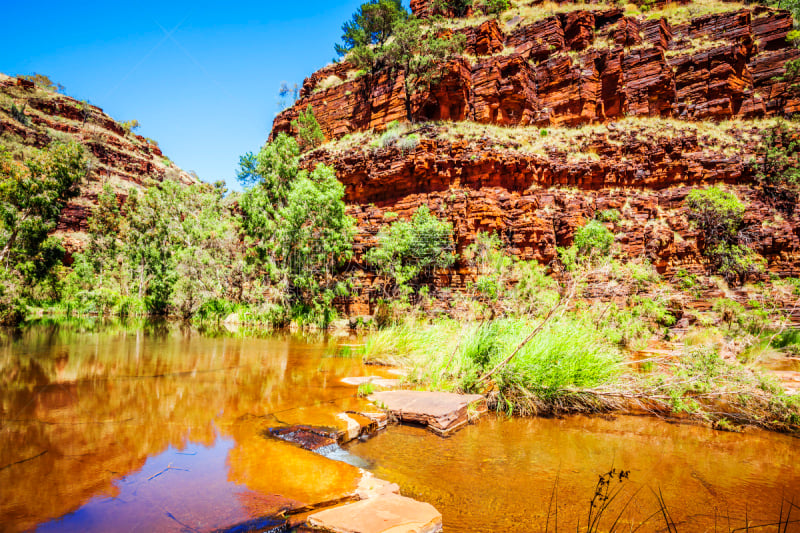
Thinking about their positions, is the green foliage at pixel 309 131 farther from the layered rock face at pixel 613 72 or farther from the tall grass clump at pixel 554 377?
the tall grass clump at pixel 554 377

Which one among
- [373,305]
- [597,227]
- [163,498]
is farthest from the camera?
[373,305]

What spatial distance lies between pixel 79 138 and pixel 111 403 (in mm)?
70257

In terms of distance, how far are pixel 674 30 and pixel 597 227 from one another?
23312mm

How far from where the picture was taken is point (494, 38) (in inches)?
1230

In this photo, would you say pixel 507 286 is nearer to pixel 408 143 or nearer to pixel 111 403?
pixel 111 403

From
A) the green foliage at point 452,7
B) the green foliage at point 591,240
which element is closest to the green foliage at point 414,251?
the green foliage at point 591,240

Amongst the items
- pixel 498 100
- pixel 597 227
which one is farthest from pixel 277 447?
pixel 498 100

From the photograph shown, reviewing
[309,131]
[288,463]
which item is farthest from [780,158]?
[309,131]

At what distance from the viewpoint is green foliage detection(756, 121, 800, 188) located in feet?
66.8

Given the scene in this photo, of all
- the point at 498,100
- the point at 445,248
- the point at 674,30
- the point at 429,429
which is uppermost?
the point at 674,30

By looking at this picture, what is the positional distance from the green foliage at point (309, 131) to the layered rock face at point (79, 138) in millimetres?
15746

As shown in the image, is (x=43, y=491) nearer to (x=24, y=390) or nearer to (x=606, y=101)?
(x=24, y=390)

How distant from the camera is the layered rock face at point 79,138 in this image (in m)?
46.1

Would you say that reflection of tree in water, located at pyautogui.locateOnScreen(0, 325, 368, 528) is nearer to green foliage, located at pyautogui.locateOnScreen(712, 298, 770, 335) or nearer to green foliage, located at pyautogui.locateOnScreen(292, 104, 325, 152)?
green foliage, located at pyautogui.locateOnScreen(712, 298, 770, 335)
